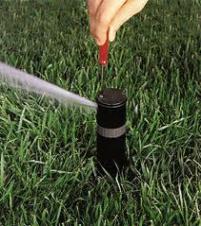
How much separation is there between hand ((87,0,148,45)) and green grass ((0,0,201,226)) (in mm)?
671

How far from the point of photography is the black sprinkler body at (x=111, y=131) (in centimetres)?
234

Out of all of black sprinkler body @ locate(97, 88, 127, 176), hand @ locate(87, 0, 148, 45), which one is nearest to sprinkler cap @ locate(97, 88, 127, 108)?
black sprinkler body @ locate(97, 88, 127, 176)

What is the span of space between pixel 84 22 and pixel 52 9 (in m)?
0.34

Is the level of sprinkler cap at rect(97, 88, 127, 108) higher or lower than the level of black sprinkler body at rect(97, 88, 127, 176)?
higher

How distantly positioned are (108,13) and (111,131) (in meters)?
0.54

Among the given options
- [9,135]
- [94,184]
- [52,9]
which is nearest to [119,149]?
[94,184]

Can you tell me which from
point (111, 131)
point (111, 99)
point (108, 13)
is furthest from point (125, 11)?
point (111, 131)

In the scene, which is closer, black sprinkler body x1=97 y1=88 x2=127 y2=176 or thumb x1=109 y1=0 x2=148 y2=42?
thumb x1=109 y1=0 x2=148 y2=42

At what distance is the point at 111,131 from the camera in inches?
94.7

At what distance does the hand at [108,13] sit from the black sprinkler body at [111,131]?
28 cm

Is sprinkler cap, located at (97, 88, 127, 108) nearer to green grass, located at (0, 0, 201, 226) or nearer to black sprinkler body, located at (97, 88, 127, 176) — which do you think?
black sprinkler body, located at (97, 88, 127, 176)

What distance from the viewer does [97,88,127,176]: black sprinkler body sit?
7.68 feet

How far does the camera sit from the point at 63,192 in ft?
8.20

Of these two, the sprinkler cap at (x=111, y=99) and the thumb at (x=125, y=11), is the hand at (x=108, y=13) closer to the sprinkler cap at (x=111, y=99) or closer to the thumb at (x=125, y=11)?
the thumb at (x=125, y=11)
